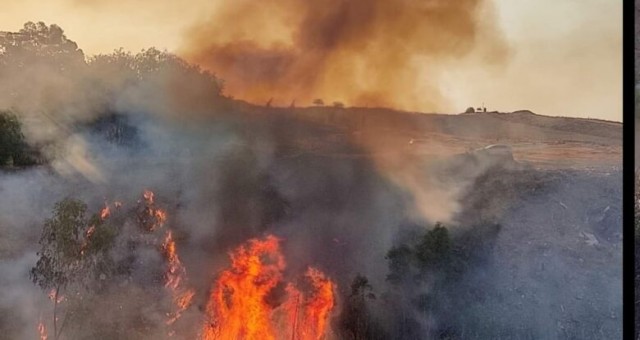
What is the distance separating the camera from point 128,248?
3262 millimetres

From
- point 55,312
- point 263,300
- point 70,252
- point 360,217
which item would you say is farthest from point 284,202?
point 55,312

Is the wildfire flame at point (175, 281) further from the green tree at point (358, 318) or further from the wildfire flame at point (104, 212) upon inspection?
the green tree at point (358, 318)

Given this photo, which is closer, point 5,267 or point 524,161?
point 5,267

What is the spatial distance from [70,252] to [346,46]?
6.12 ft

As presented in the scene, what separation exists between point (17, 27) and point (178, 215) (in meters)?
1.33

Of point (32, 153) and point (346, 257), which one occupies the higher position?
point (32, 153)

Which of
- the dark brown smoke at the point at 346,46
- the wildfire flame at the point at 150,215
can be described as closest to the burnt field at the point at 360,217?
the wildfire flame at the point at 150,215

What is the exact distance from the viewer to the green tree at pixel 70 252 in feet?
10.5

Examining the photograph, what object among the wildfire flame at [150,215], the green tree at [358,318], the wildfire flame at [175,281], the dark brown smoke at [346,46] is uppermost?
the dark brown smoke at [346,46]

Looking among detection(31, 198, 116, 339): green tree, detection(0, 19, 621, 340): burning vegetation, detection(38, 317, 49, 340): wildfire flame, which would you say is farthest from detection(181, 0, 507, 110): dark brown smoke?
detection(38, 317, 49, 340): wildfire flame

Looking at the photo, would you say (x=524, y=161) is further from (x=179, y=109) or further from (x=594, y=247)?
(x=179, y=109)

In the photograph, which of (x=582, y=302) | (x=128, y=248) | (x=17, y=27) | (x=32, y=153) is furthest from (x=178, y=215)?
(x=582, y=302)

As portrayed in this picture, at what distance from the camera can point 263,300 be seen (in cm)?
332

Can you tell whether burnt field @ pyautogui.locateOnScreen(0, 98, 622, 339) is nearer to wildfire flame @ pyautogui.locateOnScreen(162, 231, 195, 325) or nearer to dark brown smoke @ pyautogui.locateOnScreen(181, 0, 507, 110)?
wildfire flame @ pyautogui.locateOnScreen(162, 231, 195, 325)
